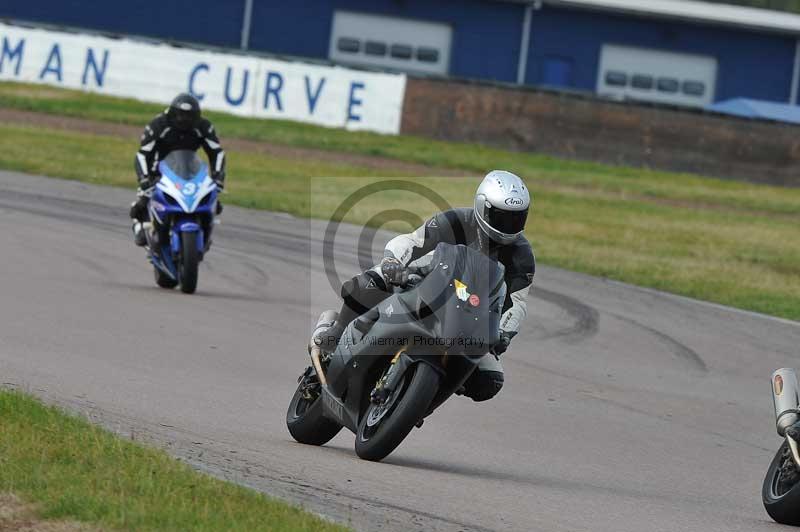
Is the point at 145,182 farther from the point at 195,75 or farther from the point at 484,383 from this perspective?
the point at 195,75

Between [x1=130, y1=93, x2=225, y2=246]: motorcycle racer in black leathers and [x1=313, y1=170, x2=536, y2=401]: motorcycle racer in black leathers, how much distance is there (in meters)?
6.66

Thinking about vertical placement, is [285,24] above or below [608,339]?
above

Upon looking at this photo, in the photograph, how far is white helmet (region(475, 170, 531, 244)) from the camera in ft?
23.7

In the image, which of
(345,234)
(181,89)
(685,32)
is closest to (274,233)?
(345,234)

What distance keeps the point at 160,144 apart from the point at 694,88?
35043 mm

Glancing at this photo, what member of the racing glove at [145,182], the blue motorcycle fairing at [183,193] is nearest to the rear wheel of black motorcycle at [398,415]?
the blue motorcycle fairing at [183,193]

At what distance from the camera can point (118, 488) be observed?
5527mm

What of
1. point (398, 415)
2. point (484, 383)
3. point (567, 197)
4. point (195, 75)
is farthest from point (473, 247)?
point (195, 75)

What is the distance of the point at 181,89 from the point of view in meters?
31.7

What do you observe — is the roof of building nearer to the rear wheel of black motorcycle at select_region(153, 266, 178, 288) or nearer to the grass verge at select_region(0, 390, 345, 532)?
the rear wheel of black motorcycle at select_region(153, 266, 178, 288)

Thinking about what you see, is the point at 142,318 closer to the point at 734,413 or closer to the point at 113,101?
the point at 734,413

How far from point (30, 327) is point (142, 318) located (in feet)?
4.56

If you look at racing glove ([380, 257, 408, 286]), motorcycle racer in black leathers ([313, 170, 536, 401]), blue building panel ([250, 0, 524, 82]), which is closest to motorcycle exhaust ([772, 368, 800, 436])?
motorcycle racer in black leathers ([313, 170, 536, 401])

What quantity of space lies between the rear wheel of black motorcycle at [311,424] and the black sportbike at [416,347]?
28 centimetres
